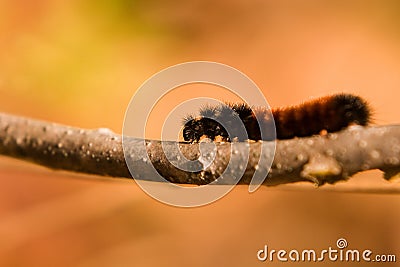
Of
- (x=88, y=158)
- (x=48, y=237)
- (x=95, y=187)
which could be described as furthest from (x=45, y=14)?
(x=88, y=158)

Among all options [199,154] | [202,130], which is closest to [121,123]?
[202,130]

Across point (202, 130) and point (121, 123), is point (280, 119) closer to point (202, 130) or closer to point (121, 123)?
point (202, 130)

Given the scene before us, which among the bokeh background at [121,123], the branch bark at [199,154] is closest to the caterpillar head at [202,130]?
the branch bark at [199,154]

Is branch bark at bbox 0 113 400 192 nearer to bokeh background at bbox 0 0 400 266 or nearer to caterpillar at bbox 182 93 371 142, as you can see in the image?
caterpillar at bbox 182 93 371 142

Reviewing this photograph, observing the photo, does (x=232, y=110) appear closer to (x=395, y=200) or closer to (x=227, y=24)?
(x=395, y=200)

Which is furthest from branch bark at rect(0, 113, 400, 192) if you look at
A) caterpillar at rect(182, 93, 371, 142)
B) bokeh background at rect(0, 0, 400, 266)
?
bokeh background at rect(0, 0, 400, 266)

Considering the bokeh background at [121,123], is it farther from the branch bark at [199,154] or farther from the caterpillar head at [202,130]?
the branch bark at [199,154]
